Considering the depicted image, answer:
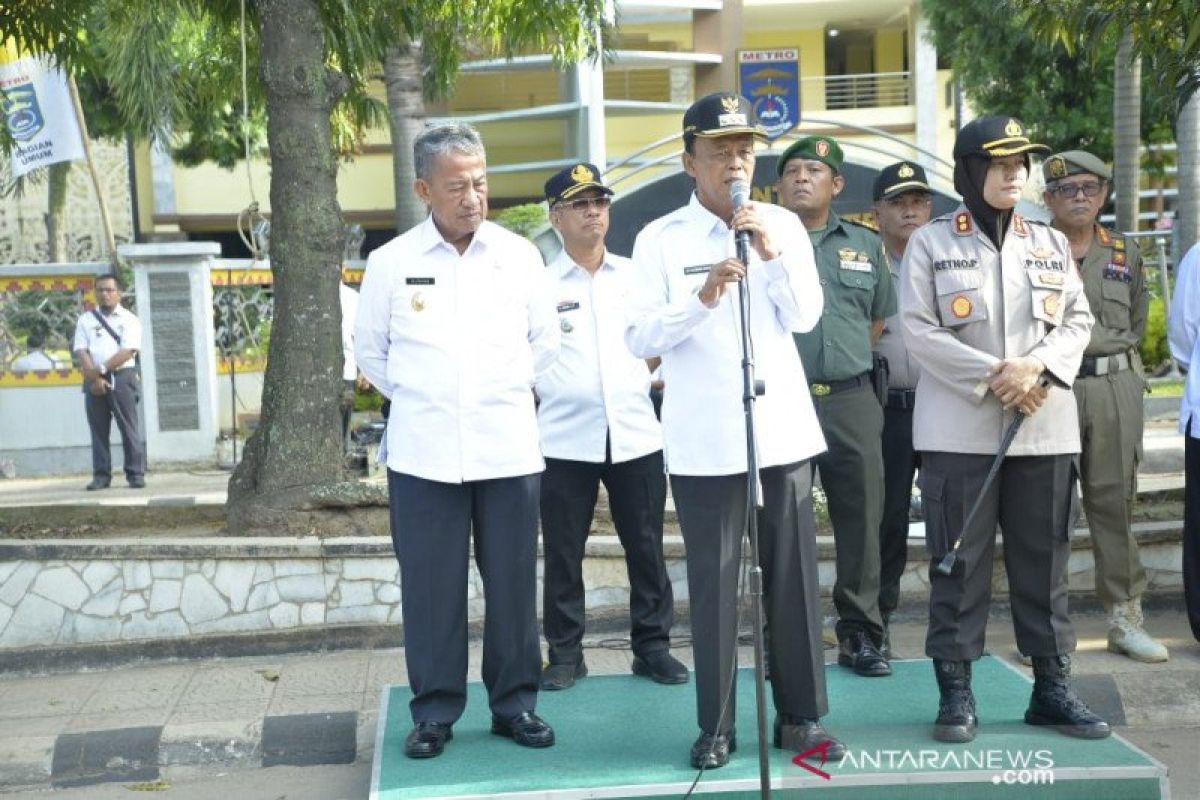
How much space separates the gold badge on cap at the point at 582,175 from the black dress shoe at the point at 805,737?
2.40m

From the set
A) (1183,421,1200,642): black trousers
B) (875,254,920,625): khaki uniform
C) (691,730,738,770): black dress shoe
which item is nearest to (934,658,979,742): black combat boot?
(691,730,738,770): black dress shoe

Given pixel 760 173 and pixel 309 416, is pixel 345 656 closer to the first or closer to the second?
pixel 309 416

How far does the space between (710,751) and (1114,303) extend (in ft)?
9.41

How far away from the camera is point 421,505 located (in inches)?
215

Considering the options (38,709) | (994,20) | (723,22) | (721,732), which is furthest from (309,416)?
(723,22)

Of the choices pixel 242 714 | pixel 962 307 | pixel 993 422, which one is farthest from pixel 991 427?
pixel 242 714

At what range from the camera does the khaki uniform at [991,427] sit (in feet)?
17.8

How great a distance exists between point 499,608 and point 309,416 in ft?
10.4

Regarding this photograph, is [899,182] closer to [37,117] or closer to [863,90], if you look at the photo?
[37,117]

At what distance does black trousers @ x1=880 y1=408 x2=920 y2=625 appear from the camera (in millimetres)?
6773

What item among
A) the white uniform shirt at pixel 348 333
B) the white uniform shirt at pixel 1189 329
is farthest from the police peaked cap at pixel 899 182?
the white uniform shirt at pixel 348 333

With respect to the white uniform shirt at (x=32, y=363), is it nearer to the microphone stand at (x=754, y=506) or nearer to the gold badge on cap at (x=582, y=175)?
the gold badge on cap at (x=582, y=175)

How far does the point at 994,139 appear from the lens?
532cm

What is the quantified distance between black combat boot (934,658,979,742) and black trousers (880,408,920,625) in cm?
129
